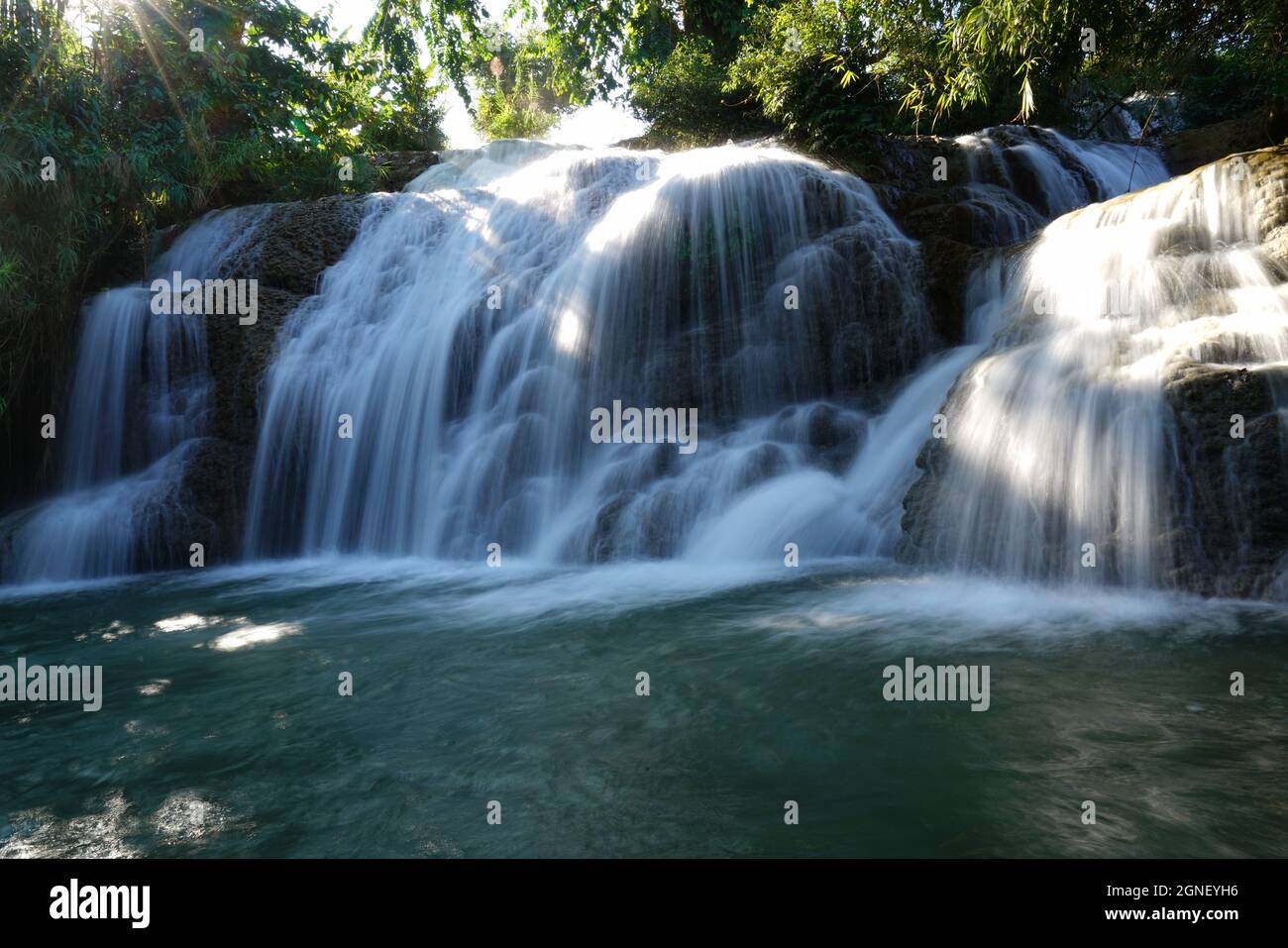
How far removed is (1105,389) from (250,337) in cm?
1153

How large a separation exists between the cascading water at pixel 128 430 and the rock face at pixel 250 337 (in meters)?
0.26

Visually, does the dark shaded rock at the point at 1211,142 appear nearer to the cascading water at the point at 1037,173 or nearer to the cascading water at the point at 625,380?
the cascading water at the point at 1037,173

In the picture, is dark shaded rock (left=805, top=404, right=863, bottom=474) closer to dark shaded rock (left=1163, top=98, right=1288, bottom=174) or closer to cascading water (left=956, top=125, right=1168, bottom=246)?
cascading water (left=956, top=125, right=1168, bottom=246)

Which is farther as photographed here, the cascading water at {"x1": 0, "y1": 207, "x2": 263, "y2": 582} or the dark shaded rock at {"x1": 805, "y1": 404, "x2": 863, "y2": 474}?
the cascading water at {"x1": 0, "y1": 207, "x2": 263, "y2": 582}

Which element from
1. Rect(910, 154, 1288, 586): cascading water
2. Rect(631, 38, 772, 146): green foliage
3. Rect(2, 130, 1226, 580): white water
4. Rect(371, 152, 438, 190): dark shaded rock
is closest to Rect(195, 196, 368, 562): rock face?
Rect(2, 130, 1226, 580): white water

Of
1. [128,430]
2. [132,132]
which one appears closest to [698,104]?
[132,132]

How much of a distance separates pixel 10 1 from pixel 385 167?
27.2 feet

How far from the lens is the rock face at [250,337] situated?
37.5 ft

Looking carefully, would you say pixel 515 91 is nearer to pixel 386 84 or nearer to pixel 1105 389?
pixel 386 84

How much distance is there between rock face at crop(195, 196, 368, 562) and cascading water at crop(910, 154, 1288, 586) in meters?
9.14

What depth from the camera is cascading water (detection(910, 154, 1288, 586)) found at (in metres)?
6.08

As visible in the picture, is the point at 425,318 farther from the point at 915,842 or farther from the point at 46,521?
the point at 915,842

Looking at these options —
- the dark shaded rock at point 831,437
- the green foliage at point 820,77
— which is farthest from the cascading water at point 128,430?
the green foliage at point 820,77
